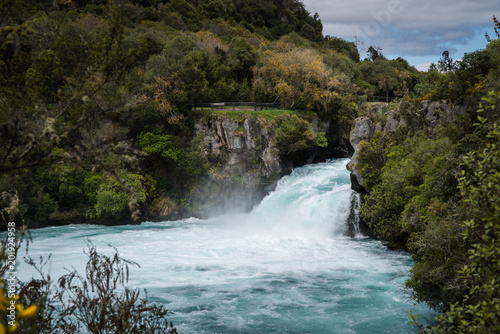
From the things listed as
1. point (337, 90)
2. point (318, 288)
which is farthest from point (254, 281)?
point (337, 90)

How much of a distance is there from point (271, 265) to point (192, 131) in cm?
1559

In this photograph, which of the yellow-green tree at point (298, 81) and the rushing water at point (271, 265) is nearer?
the rushing water at point (271, 265)

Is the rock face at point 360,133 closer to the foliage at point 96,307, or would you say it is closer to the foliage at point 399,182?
the foliage at point 399,182

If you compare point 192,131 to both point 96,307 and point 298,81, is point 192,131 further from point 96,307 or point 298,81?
point 96,307

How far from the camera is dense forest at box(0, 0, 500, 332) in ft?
17.5

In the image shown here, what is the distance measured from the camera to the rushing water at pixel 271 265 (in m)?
12.7

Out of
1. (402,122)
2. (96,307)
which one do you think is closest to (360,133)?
(402,122)

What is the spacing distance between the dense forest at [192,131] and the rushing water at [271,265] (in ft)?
5.14

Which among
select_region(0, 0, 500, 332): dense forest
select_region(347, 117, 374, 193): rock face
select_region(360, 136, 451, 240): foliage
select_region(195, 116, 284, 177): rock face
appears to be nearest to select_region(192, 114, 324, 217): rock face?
select_region(195, 116, 284, 177): rock face

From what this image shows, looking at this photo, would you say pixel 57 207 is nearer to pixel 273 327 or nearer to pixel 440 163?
pixel 273 327

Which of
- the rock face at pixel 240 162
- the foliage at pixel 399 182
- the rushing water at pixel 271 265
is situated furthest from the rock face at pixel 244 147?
the foliage at pixel 399 182

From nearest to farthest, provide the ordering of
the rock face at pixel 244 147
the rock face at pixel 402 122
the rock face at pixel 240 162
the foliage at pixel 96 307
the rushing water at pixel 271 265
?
the foliage at pixel 96 307, the rushing water at pixel 271 265, the rock face at pixel 402 122, the rock face at pixel 240 162, the rock face at pixel 244 147

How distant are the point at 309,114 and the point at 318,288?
2115 cm

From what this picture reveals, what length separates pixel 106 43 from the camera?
597cm
